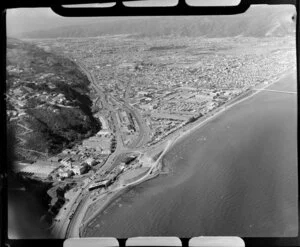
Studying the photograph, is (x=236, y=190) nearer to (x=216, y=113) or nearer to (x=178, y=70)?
(x=216, y=113)

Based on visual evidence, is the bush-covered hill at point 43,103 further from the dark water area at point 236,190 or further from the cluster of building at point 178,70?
the dark water area at point 236,190

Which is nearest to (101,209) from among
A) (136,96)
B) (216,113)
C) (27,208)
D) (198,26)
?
(27,208)

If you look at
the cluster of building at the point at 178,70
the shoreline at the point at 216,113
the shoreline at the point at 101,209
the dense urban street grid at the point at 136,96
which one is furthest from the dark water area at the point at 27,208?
the shoreline at the point at 216,113

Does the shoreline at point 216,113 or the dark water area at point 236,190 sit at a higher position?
the shoreline at point 216,113

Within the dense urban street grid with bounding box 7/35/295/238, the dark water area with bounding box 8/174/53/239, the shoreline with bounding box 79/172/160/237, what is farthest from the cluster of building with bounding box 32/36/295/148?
the dark water area with bounding box 8/174/53/239

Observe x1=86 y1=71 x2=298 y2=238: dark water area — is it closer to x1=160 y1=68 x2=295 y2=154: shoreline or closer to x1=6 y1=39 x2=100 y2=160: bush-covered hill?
x1=160 y1=68 x2=295 y2=154: shoreline

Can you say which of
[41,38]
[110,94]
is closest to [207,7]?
[110,94]

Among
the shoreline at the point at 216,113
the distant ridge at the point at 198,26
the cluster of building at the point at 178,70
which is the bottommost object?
the shoreline at the point at 216,113
